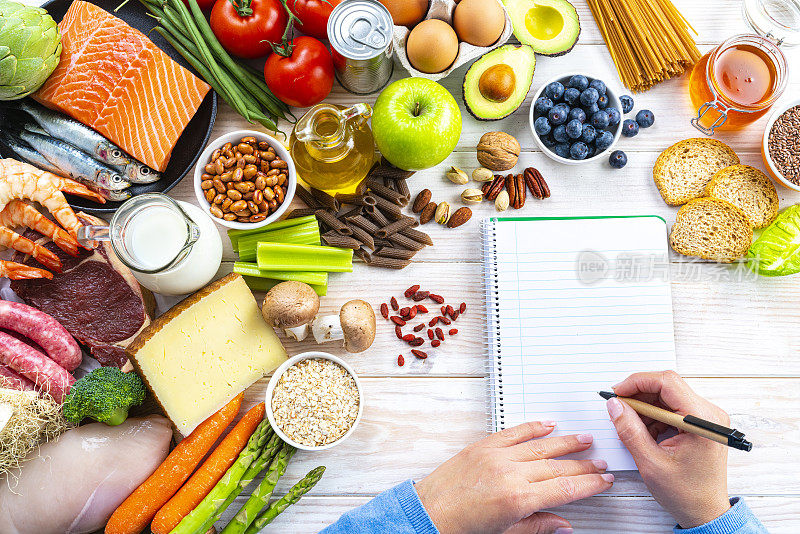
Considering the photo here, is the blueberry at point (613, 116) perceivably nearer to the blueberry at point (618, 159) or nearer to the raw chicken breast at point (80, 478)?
the blueberry at point (618, 159)

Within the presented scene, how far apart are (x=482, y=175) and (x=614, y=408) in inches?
23.5

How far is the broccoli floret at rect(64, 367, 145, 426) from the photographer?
43.6 inches

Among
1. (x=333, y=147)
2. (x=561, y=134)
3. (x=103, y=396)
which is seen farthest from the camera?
(x=561, y=134)

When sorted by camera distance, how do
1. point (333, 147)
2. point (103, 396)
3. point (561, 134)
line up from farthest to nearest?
point (561, 134) → point (333, 147) → point (103, 396)

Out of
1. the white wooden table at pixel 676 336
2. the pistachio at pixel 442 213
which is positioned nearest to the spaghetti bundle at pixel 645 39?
the white wooden table at pixel 676 336

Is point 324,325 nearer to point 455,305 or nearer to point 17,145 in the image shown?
point 455,305

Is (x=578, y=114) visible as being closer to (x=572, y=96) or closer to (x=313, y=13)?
(x=572, y=96)

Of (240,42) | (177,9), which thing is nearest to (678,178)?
(240,42)

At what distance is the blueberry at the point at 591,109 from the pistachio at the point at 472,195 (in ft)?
1.01

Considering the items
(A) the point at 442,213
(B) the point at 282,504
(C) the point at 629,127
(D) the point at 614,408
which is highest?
(C) the point at 629,127

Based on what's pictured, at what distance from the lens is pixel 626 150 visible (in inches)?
54.8

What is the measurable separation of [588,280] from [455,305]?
316 millimetres

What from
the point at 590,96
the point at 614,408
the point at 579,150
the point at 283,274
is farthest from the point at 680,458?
the point at 283,274

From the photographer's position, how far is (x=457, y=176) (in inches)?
52.8
